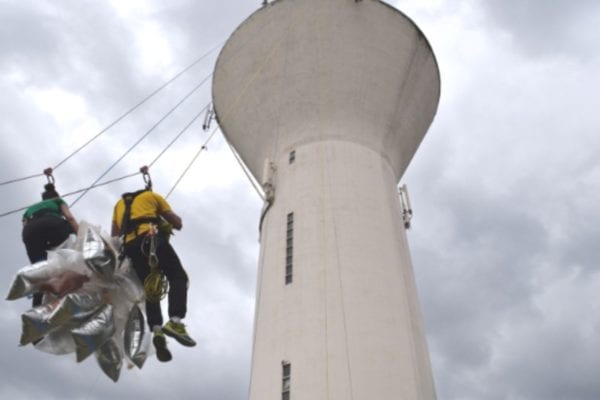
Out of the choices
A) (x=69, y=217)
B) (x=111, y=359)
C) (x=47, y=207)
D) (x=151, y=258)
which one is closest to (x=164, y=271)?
(x=151, y=258)

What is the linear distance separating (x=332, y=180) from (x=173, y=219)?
7289mm

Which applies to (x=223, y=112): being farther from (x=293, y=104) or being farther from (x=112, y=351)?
(x=112, y=351)

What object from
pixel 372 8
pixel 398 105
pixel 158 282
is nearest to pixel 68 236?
pixel 158 282

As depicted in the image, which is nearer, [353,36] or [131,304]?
[131,304]

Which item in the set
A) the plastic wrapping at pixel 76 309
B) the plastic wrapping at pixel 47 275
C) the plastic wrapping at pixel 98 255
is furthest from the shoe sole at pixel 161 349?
Result: the plastic wrapping at pixel 47 275

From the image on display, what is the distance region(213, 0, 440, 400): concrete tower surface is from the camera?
33.3 feet

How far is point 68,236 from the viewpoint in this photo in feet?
19.3

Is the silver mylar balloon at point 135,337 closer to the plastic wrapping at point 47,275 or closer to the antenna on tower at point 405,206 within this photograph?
the plastic wrapping at point 47,275

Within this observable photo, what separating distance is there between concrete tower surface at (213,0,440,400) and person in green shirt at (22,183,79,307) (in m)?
5.43

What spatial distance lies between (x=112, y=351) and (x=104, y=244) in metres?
1.05

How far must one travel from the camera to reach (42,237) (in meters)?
5.82

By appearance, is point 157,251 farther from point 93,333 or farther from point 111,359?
point 111,359

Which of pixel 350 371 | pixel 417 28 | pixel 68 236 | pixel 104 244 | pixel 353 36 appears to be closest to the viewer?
pixel 104 244

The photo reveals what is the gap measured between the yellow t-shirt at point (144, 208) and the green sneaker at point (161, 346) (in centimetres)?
109
